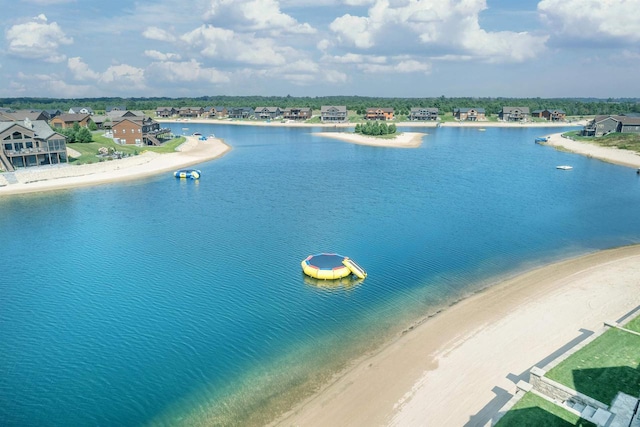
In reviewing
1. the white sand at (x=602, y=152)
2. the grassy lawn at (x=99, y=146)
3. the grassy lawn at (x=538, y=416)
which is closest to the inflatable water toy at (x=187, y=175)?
the grassy lawn at (x=99, y=146)

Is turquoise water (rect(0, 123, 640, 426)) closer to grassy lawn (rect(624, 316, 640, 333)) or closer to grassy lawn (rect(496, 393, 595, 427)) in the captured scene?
grassy lawn (rect(496, 393, 595, 427))

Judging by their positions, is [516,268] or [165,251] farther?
[165,251]

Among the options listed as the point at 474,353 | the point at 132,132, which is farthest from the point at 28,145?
the point at 474,353

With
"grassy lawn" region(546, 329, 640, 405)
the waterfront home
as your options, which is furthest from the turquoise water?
the waterfront home

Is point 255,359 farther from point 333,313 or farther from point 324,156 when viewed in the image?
point 324,156

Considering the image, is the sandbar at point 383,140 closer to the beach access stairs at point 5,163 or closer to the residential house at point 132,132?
the residential house at point 132,132

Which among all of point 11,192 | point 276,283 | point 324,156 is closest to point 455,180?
point 324,156

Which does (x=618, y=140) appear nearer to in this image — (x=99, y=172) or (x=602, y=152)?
(x=602, y=152)
